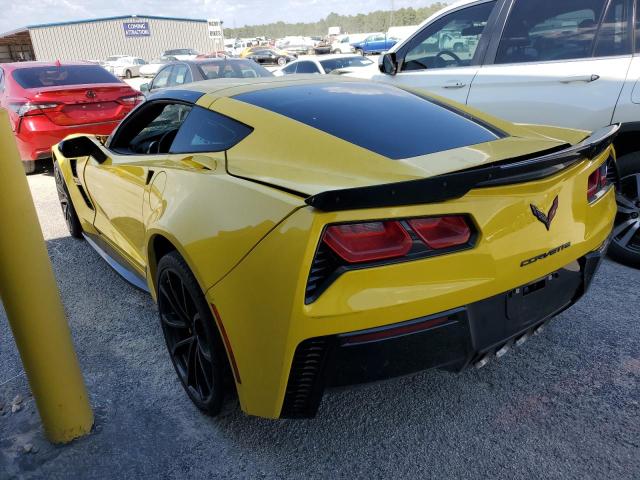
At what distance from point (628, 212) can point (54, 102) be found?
6.47m

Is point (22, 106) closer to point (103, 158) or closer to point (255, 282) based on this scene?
point (103, 158)

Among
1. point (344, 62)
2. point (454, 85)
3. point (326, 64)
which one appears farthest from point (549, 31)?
point (344, 62)

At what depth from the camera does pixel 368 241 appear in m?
1.57

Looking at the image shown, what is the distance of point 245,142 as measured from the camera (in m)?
2.16

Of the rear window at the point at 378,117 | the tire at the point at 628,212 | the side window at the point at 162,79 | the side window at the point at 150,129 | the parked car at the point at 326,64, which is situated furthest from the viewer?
the parked car at the point at 326,64

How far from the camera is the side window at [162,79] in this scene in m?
9.61

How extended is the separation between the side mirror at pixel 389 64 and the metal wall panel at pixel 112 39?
50837mm

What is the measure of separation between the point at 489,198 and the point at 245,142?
104 centimetres

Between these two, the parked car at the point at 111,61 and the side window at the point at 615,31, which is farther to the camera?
the parked car at the point at 111,61

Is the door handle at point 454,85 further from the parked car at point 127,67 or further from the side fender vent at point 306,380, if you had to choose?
the parked car at point 127,67

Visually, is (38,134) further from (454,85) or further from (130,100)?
(454,85)

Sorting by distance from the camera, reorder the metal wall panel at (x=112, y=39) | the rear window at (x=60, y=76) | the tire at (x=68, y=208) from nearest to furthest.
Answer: the tire at (x=68, y=208) → the rear window at (x=60, y=76) → the metal wall panel at (x=112, y=39)

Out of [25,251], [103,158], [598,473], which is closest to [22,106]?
[103,158]

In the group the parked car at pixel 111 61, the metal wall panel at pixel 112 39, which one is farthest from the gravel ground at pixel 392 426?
the metal wall panel at pixel 112 39
